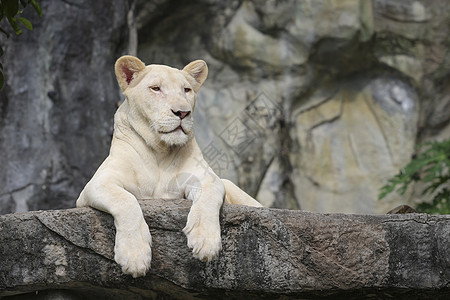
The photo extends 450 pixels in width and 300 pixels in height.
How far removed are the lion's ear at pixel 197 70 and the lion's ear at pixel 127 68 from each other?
30 cm

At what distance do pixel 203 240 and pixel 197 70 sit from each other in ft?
4.47

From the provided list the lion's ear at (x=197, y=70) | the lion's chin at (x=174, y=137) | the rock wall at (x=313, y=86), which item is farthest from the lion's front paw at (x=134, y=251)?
the rock wall at (x=313, y=86)

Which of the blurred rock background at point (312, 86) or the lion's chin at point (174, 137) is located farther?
the blurred rock background at point (312, 86)

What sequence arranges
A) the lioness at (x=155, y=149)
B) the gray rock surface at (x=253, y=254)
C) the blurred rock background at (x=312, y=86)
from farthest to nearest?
the blurred rock background at (x=312, y=86) < the lioness at (x=155, y=149) < the gray rock surface at (x=253, y=254)

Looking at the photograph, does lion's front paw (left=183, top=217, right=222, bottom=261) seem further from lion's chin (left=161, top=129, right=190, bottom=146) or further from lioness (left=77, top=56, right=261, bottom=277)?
lion's chin (left=161, top=129, right=190, bottom=146)

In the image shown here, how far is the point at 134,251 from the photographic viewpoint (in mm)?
3723

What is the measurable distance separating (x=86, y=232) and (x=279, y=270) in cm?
99

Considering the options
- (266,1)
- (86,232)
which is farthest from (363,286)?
(266,1)

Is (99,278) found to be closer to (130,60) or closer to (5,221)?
(5,221)

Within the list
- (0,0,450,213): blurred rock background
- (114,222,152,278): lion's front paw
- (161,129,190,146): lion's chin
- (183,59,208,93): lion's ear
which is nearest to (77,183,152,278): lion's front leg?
(114,222,152,278): lion's front paw

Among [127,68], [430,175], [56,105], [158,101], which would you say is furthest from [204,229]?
[430,175]

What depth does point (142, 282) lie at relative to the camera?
3.97 meters

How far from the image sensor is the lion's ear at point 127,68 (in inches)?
179

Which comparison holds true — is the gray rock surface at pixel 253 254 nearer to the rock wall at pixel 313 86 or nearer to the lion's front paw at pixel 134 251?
the lion's front paw at pixel 134 251
